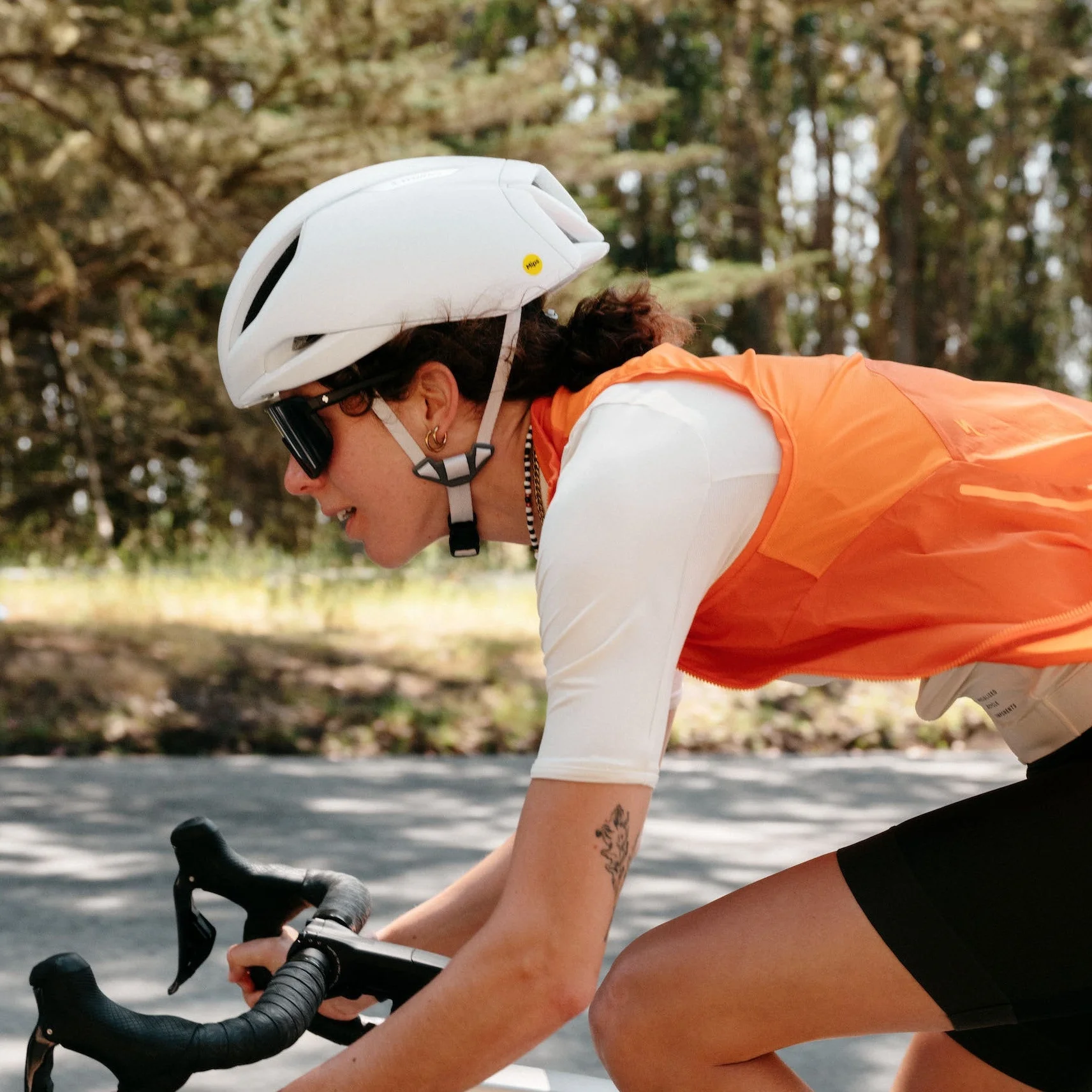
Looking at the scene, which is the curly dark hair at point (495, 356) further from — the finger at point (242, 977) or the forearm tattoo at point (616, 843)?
the finger at point (242, 977)

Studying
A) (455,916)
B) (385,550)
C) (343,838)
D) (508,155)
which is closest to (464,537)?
(385,550)

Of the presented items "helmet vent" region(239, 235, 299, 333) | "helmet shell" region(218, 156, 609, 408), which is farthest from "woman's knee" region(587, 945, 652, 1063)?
"helmet vent" region(239, 235, 299, 333)

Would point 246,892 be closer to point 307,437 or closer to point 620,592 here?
point 307,437

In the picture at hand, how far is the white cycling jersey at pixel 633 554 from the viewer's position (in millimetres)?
1433

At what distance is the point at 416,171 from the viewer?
197 cm

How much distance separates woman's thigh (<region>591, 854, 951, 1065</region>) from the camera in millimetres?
1537

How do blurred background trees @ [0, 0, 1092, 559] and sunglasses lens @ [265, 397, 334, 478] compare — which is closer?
sunglasses lens @ [265, 397, 334, 478]

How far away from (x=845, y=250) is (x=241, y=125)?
17480 mm

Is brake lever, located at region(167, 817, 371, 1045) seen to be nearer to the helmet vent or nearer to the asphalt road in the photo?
the helmet vent

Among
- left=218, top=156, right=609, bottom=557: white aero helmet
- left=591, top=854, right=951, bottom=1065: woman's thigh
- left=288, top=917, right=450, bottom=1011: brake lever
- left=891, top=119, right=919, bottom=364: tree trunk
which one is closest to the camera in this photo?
left=591, top=854, right=951, bottom=1065: woman's thigh

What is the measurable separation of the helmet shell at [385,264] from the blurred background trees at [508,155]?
191 inches

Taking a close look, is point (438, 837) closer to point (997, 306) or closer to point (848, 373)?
point (848, 373)

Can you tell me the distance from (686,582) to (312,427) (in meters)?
0.62

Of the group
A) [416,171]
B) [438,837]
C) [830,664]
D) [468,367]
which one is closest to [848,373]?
[830,664]
